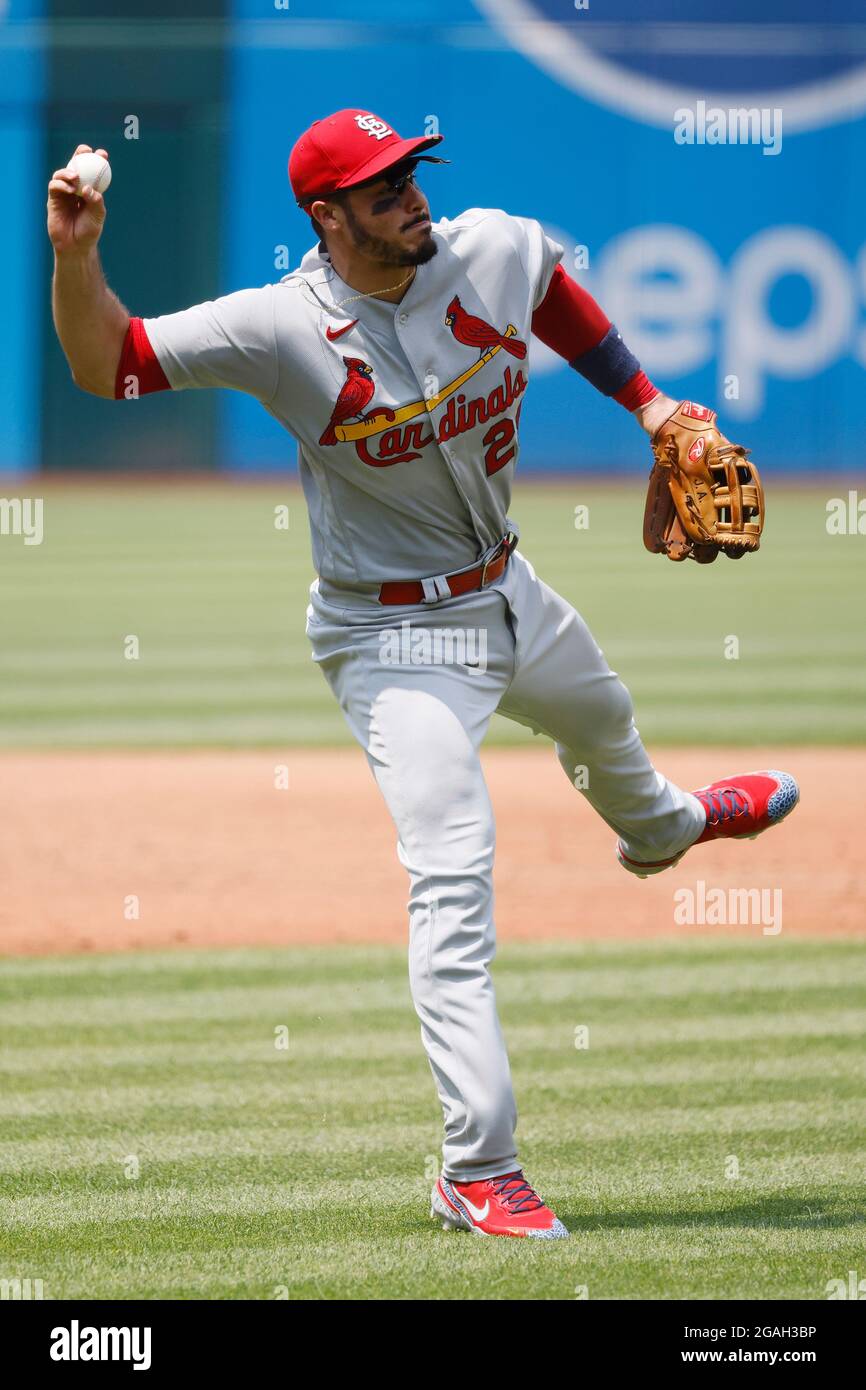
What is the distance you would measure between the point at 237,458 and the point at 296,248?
2.68 m

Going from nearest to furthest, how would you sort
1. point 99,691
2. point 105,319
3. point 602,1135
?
point 105,319 < point 602,1135 < point 99,691

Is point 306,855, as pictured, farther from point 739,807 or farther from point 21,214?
point 21,214

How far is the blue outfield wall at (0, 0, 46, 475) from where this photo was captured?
2080 centimetres

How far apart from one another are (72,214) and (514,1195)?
1893mm

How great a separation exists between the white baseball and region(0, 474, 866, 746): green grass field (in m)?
7.21

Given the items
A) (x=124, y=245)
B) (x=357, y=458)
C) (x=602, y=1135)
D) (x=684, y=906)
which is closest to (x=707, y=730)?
(x=684, y=906)

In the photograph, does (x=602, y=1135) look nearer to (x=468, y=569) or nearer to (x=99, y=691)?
(x=468, y=569)

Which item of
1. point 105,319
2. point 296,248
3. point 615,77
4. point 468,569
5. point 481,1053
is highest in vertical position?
point 615,77

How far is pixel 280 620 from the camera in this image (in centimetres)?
1521

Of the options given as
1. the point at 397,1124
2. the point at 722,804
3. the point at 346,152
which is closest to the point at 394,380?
the point at 346,152

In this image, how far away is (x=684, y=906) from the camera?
268 inches

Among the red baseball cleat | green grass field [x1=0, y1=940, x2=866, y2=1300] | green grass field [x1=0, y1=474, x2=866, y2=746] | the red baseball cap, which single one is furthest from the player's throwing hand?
green grass field [x1=0, y1=474, x2=866, y2=746]

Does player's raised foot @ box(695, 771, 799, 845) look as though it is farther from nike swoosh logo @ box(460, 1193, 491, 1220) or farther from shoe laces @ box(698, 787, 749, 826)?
nike swoosh logo @ box(460, 1193, 491, 1220)

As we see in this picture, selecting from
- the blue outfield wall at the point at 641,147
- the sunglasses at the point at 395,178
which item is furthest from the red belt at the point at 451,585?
the blue outfield wall at the point at 641,147
